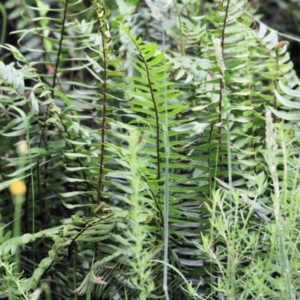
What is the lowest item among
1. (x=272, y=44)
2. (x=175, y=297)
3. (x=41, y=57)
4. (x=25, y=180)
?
(x=175, y=297)

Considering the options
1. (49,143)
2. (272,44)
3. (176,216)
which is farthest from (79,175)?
(272,44)

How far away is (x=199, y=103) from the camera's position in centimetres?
138

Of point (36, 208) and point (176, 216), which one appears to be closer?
point (176, 216)

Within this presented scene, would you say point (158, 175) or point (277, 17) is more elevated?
point (277, 17)

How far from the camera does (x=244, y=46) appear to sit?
1415 mm

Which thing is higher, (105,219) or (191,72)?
(191,72)

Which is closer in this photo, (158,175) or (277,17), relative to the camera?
(158,175)

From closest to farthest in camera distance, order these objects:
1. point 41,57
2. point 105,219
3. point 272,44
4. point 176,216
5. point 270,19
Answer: point 105,219, point 176,216, point 272,44, point 41,57, point 270,19

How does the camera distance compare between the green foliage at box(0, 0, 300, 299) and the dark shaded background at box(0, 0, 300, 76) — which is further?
the dark shaded background at box(0, 0, 300, 76)

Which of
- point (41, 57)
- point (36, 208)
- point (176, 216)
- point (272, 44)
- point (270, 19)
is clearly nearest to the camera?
point (176, 216)

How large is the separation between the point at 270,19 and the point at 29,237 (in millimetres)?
1532

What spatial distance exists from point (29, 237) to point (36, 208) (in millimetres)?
299

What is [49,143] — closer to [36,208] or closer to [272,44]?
[36,208]

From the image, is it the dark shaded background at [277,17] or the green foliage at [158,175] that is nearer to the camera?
the green foliage at [158,175]
